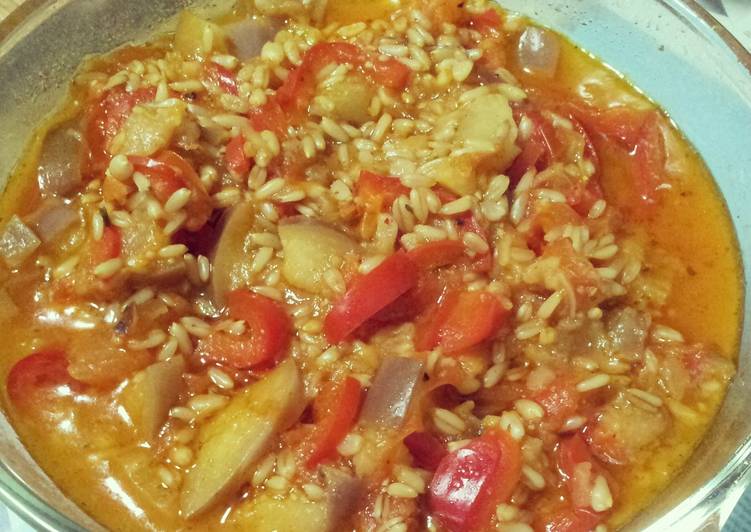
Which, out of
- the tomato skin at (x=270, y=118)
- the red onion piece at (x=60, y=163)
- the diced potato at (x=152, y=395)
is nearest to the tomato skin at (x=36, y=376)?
the diced potato at (x=152, y=395)

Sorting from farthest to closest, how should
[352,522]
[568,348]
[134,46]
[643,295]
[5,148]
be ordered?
[134,46] → [5,148] → [643,295] → [568,348] → [352,522]

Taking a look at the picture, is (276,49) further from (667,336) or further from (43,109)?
(667,336)

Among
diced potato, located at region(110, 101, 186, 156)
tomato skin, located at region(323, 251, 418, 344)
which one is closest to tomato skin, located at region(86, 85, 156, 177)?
diced potato, located at region(110, 101, 186, 156)

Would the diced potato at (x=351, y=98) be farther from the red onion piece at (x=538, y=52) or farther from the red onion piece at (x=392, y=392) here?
the red onion piece at (x=392, y=392)

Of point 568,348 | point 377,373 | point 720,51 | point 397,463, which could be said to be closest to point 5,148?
point 377,373

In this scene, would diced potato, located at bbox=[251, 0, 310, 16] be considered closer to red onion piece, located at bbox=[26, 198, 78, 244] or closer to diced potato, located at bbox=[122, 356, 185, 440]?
red onion piece, located at bbox=[26, 198, 78, 244]

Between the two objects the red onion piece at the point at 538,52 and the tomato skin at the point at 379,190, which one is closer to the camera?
the tomato skin at the point at 379,190
